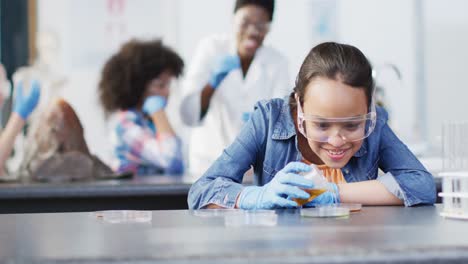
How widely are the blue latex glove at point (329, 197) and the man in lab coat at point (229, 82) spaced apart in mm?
1755

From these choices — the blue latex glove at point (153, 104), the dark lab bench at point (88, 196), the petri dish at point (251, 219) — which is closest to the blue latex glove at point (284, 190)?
the petri dish at point (251, 219)

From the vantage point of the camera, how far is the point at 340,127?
1705 mm

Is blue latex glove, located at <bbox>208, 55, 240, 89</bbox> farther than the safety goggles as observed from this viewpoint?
Yes

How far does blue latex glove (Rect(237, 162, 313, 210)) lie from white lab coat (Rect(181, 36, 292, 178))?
75.7 inches

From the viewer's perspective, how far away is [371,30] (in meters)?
5.38

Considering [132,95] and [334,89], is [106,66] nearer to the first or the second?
[132,95]

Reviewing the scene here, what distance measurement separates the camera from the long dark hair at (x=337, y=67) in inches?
69.3

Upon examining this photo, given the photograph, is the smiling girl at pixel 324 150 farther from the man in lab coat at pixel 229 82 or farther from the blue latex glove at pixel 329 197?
the man in lab coat at pixel 229 82

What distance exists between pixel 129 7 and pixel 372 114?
14.9ft

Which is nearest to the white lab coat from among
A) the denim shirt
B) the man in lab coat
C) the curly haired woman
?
the man in lab coat

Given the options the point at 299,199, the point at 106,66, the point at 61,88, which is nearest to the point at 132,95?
the point at 106,66

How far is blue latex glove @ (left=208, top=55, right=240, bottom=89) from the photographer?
3.49m

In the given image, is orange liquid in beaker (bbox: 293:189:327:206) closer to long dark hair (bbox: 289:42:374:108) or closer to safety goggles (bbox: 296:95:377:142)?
safety goggles (bbox: 296:95:377:142)

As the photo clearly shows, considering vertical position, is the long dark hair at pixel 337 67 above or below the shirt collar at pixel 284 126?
above
